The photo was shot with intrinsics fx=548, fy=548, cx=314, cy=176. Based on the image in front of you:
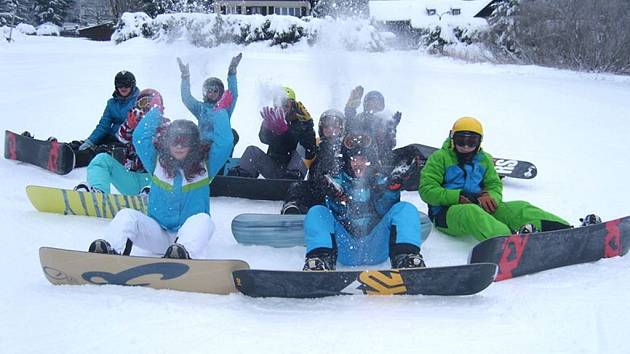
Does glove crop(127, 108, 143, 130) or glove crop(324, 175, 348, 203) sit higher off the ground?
glove crop(127, 108, 143, 130)

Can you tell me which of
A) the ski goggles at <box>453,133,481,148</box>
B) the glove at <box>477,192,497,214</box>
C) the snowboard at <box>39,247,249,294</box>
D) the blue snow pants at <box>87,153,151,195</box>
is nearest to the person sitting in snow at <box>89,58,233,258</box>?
the snowboard at <box>39,247,249,294</box>

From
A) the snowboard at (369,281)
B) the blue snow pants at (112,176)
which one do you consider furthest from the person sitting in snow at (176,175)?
the blue snow pants at (112,176)

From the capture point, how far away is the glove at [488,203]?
412cm

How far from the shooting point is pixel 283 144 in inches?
226

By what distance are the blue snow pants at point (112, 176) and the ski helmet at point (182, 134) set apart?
140 centimetres

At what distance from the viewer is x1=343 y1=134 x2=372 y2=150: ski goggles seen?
Answer: 3650 millimetres

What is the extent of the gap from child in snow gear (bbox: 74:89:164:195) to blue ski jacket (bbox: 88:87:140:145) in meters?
0.81

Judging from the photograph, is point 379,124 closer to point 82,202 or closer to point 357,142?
point 357,142

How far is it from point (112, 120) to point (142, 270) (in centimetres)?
360

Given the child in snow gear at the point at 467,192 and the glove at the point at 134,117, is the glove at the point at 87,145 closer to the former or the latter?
the glove at the point at 134,117

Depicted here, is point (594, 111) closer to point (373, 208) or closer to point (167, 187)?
point (373, 208)

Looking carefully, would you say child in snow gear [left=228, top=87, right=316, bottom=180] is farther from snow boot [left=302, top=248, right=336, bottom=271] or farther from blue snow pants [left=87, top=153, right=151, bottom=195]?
snow boot [left=302, top=248, right=336, bottom=271]

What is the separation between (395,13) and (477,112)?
25.3 meters

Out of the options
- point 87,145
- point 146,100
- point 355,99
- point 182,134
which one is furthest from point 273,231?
point 87,145
